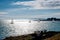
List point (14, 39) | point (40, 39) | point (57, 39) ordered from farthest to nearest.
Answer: point (14, 39) < point (40, 39) < point (57, 39)

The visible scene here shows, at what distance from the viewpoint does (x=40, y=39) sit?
25141 mm

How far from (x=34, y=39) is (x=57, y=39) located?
4.84 m

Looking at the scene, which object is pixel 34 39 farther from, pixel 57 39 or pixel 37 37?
pixel 57 39

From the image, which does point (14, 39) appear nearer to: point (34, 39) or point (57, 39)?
point (34, 39)

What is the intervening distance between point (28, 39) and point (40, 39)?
4.64 feet

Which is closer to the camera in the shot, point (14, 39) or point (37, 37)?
point (37, 37)

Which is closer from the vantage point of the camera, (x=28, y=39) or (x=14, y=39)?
(x=28, y=39)

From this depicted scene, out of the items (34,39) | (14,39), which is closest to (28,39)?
(34,39)

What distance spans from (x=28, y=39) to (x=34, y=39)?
721mm

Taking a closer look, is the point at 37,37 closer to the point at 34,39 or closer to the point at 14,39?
the point at 34,39

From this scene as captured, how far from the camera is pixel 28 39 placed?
2536 cm

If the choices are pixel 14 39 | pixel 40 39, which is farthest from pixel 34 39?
pixel 14 39

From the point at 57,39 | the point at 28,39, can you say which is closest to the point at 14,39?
the point at 28,39

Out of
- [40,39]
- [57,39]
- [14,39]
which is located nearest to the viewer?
[57,39]
